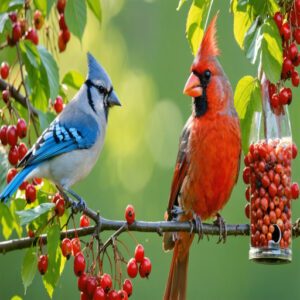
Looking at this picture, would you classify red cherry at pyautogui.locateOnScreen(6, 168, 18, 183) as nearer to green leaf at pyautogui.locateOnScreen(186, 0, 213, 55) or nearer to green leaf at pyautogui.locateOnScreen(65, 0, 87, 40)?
green leaf at pyautogui.locateOnScreen(65, 0, 87, 40)

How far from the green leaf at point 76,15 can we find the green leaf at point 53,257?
25.0 inches

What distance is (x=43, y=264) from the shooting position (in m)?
3.23

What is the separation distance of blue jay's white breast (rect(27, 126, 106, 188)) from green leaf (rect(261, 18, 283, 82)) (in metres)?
0.97

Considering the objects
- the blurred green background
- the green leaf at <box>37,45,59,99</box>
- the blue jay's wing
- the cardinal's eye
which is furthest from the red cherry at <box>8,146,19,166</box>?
the blurred green background

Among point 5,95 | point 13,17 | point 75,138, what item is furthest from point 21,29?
point 75,138

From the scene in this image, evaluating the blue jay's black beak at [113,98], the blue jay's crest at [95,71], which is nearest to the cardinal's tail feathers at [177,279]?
the blue jay's black beak at [113,98]

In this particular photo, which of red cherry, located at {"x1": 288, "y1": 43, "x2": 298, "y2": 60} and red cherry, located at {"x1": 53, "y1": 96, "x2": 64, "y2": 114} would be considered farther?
red cherry, located at {"x1": 53, "y1": 96, "x2": 64, "y2": 114}

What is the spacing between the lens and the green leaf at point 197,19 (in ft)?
10.7

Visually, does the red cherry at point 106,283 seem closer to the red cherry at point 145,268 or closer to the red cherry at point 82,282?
the red cherry at point 82,282

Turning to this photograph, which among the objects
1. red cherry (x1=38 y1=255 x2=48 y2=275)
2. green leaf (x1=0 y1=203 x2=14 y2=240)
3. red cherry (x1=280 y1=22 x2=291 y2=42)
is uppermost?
red cherry (x1=280 y1=22 x2=291 y2=42)

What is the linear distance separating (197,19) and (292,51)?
0.31m

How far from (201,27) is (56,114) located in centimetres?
72

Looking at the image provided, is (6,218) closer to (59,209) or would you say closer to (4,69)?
(59,209)

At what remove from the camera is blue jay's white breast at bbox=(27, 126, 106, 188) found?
3.79 m
